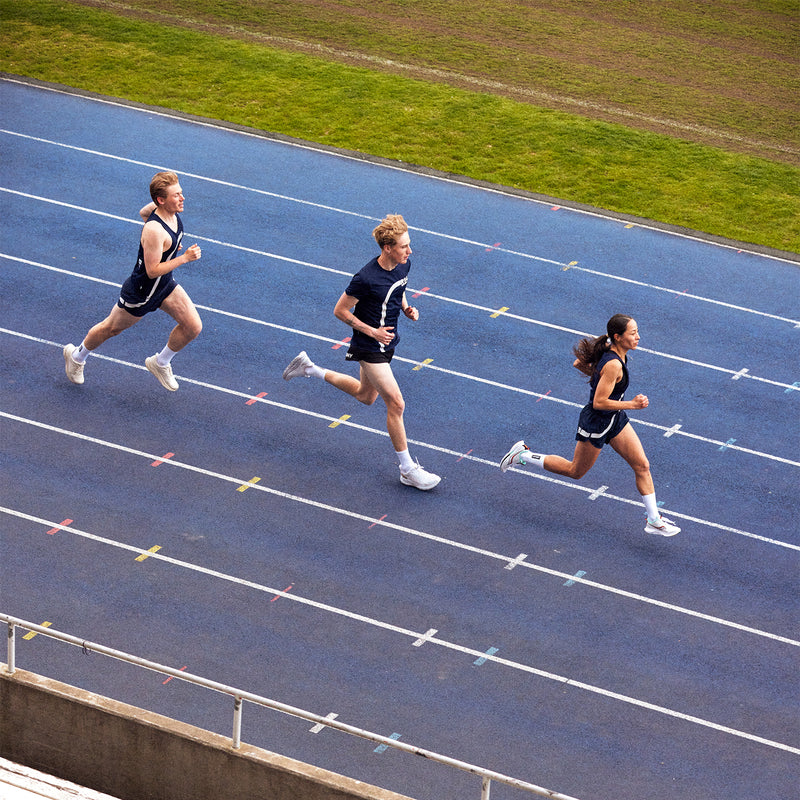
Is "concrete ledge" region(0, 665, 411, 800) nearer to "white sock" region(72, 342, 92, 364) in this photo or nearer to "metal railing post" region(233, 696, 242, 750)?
"metal railing post" region(233, 696, 242, 750)

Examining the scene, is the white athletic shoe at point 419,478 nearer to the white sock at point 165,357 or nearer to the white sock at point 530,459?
the white sock at point 530,459

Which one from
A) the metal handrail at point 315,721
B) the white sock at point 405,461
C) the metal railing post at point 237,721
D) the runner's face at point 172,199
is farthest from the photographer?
the runner's face at point 172,199

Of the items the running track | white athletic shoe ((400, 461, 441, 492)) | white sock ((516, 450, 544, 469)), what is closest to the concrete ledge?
the running track

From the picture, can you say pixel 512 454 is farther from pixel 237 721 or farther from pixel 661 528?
pixel 237 721

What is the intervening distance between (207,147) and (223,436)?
8.06m

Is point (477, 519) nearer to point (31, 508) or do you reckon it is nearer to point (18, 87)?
point (31, 508)

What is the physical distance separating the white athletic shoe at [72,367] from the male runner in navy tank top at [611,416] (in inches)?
159

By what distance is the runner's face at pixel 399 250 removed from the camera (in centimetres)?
887

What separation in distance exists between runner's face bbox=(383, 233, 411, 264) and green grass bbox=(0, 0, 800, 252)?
8005mm

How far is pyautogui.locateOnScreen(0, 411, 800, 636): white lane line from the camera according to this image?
8.34 metres

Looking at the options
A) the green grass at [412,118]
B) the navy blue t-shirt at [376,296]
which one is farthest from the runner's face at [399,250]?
the green grass at [412,118]

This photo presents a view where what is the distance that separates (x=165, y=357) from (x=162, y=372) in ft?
0.45

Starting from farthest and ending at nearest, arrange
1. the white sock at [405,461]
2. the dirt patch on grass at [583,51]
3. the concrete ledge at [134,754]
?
the dirt patch on grass at [583,51], the white sock at [405,461], the concrete ledge at [134,754]

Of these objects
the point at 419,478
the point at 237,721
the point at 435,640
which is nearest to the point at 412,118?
the point at 419,478
